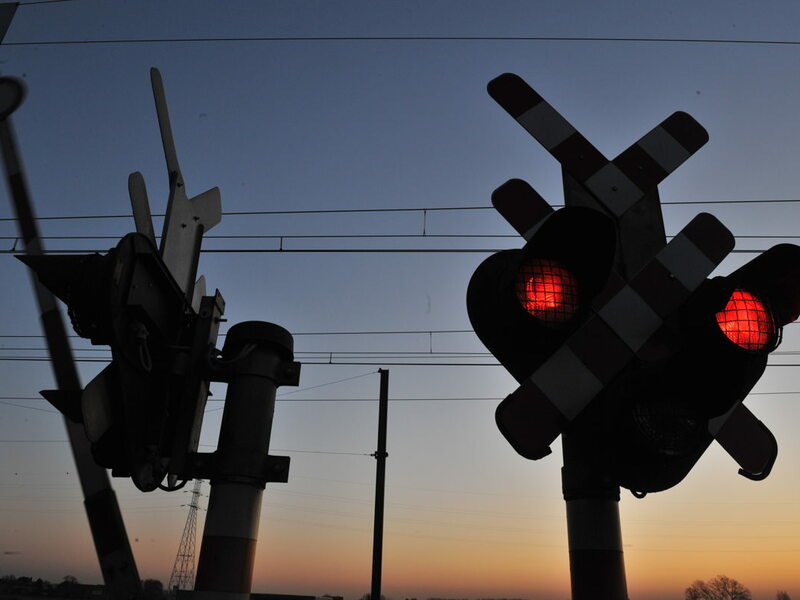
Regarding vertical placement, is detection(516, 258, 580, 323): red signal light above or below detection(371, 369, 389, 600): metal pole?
below

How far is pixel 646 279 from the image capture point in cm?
143

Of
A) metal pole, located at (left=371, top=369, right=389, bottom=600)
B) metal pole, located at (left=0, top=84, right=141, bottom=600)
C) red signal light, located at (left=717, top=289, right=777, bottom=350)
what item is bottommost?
metal pole, located at (left=0, top=84, right=141, bottom=600)

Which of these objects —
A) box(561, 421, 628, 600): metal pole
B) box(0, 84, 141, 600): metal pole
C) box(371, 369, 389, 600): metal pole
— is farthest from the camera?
box(371, 369, 389, 600): metal pole

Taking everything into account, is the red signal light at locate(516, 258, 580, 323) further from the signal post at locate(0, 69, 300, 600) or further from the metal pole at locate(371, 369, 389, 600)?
the metal pole at locate(371, 369, 389, 600)

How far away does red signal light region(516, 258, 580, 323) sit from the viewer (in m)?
1.27

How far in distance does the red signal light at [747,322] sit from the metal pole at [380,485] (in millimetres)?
11368

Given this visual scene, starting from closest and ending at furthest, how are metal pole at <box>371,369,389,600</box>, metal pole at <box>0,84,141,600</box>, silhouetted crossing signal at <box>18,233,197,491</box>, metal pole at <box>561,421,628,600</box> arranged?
1. metal pole at <box>0,84,141,600</box>
2. silhouetted crossing signal at <box>18,233,197,491</box>
3. metal pole at <box>561,421,628,600</box>
4. metal pole at <box>371,369,389,600</box>

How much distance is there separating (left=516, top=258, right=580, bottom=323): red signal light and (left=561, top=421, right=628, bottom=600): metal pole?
1.12 ft

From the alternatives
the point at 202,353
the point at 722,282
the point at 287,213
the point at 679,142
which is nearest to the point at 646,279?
the point at 722,282

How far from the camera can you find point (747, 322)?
1262mm

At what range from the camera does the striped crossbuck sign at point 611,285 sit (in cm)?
129

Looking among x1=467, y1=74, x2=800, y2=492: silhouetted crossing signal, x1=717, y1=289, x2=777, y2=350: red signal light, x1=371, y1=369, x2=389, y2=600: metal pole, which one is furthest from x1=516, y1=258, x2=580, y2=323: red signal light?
x1=371, y1=369, x2=389, y2=600: metal pole

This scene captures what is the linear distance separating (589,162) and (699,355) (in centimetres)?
68

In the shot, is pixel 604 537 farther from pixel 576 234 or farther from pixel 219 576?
pixel 219 576
